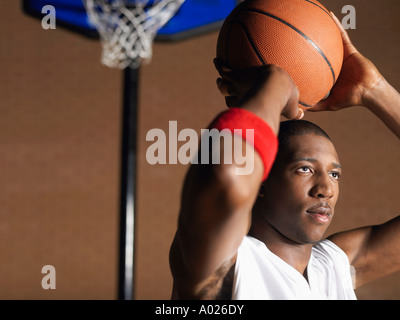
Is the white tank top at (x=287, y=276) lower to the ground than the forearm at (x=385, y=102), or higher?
lower

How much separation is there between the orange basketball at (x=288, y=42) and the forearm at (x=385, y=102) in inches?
6.3

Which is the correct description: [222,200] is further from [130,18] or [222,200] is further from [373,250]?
[130,18]

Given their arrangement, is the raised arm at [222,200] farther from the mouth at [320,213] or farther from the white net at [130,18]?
the white net at [130,18]

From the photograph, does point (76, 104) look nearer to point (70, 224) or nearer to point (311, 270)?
point (70, 224)

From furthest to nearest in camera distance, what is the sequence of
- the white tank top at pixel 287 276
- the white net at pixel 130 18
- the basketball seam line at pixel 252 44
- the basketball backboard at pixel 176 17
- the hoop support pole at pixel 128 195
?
1. the basketball backboard at pixel 176 17
2. the white net at pixel 130 18
3. the hoop support pole at pixel 128 195
4. the basketball seam line at pixel 252 44
5. the white tank top at pixel 287 276

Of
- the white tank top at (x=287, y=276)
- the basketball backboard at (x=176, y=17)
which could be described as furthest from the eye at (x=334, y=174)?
the basketball backboard at (x=176, y=17)

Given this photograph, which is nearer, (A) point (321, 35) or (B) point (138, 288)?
(A) point (321, 35)

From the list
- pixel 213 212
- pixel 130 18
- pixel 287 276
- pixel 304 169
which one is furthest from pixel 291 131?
pixel 130 18

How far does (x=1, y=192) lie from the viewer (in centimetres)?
530

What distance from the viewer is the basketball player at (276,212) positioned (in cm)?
77

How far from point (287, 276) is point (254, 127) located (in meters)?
0.59

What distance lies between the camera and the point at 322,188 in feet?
4.17

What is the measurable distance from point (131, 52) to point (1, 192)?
2.23 meters
